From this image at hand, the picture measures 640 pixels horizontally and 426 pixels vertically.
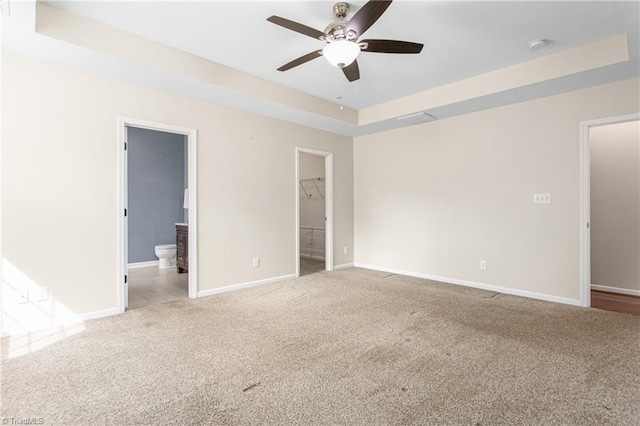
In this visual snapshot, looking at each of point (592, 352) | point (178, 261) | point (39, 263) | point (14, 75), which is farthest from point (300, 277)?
point (14, 75)

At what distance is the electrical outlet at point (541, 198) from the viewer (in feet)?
12.1

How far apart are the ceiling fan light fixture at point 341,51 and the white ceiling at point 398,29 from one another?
0.40 meters

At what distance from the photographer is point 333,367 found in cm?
215

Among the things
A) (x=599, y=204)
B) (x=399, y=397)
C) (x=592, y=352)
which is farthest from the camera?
(x=599, y=204)

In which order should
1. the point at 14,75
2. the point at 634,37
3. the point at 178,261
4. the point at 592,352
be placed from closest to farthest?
the point at 592,352
the point at 634,37
the point at 14,75
the point at 178,261

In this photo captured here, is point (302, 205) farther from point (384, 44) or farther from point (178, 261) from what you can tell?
point (384, 44)

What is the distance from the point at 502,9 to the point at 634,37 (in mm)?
1073

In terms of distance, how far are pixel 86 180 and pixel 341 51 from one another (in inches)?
104

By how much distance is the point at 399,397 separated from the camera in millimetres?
1806

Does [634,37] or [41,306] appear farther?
[41,306]

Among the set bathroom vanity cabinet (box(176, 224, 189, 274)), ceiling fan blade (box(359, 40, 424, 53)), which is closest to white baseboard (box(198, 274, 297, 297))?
bathroom vanity cabinet (box(176, 224, 189, 274))

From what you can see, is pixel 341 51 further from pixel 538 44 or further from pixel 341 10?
pixel 538 44

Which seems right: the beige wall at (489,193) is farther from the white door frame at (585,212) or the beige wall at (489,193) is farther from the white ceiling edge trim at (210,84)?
the white ceiling edge trim at (210,84)

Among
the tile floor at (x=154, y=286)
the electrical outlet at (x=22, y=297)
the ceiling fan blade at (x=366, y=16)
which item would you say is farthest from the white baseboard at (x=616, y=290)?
the electrical outlet at (x=22, y=297)
